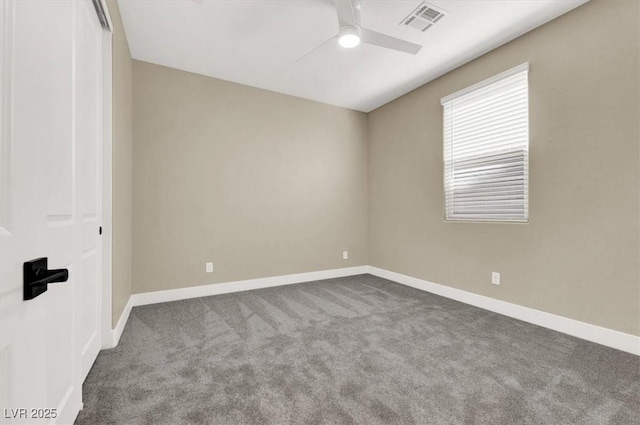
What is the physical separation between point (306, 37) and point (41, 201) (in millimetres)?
2644

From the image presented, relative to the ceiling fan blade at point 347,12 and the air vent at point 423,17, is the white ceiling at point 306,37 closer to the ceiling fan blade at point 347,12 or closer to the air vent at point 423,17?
the air vent at point 423,17

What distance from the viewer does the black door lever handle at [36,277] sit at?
83 cm

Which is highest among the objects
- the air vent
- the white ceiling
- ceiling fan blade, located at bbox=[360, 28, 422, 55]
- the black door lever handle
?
the white ceiling

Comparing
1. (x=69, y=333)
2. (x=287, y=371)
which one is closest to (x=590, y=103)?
(x=287, y=371)

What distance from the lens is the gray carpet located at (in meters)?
1.50

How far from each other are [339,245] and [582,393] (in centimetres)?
329

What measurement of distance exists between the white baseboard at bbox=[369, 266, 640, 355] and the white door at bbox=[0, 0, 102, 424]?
3465mm

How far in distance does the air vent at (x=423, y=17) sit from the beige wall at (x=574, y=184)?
38.4 inches

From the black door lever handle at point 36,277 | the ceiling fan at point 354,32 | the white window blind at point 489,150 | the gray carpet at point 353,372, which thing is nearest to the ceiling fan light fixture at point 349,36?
the ceiling fan at point 354,32

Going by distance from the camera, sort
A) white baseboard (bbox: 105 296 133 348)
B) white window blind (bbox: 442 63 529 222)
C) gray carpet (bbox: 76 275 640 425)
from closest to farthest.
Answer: gray carpet (bbox: 76 275 640 425) → white baseboard (bbox: 105 296 133 348) → white window blind (bbox: 442 63 529 222)

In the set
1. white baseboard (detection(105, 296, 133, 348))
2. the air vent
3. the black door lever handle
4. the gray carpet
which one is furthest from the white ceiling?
the gray carpet

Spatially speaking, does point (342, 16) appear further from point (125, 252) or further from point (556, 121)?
point (125, 252)

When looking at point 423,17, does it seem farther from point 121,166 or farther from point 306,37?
point 121,166

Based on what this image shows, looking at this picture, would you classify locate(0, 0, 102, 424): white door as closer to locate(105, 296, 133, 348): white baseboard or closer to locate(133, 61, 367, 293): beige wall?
locate(105, 296, 133, 348): white baseboard
